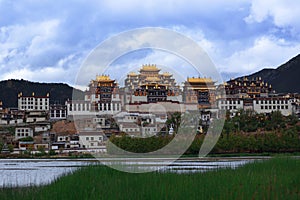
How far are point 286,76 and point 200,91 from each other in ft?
149

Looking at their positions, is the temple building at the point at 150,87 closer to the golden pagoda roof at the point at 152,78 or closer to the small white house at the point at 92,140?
the golden pagoda roof at the point at 152,78

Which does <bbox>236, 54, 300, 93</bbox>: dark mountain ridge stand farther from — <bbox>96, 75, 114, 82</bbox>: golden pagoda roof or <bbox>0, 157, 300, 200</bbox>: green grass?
<bbox>0, 157, 300, 200</bbox>: green grass

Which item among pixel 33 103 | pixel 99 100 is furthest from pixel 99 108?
pixel 33 103

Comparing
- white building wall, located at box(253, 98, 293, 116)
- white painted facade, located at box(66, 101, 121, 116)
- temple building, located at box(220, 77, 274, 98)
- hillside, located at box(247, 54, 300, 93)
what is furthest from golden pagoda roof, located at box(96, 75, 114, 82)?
hillside, located at box(247, 54, 300, 93)

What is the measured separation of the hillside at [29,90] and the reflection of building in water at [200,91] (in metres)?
35.8

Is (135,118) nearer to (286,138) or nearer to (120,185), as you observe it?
(286,138)

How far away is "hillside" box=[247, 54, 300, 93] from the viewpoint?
9856 centimetres

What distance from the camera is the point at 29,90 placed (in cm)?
10600

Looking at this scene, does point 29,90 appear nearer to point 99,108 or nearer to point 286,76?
point 99,108

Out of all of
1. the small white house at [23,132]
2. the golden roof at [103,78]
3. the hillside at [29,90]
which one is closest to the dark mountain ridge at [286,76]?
the golden roof at [103,78]

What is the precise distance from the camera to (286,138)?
37.7 meters

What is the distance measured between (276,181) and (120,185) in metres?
3.79

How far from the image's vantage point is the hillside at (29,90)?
97.0 m

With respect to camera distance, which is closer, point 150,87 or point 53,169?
point 53,169
